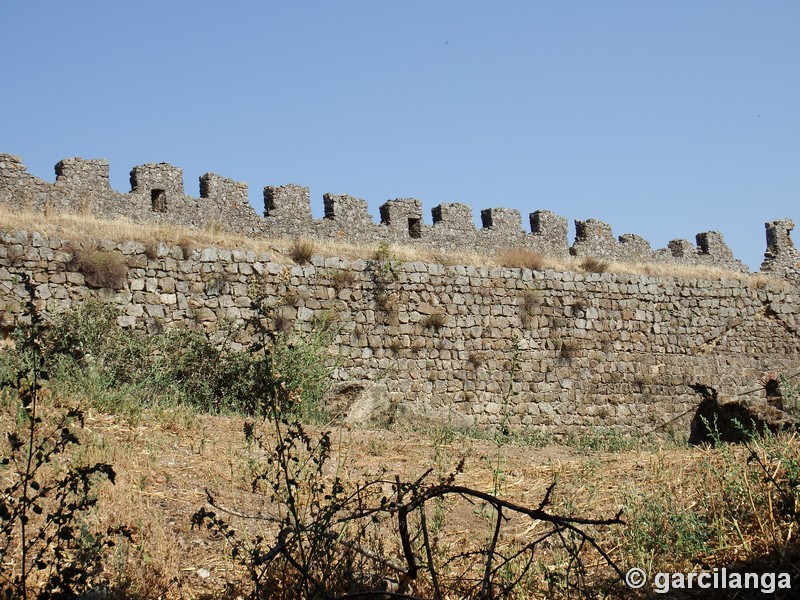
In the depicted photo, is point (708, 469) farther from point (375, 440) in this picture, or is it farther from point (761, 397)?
point (761, 397)

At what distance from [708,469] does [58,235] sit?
8.66m

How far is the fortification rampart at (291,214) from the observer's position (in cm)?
1625

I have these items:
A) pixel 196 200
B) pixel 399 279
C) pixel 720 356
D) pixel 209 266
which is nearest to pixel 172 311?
pixel 209 266

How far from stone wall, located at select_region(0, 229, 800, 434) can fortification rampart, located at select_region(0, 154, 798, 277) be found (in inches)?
22.3

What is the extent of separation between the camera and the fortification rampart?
640 inches

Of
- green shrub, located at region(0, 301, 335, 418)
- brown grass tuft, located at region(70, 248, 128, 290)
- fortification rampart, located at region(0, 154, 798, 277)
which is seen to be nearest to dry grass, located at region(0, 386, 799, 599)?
green shrub, located at region(0, 301, 335, 418)

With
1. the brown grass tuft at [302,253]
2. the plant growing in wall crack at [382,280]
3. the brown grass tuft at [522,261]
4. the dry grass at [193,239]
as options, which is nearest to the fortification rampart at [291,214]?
the dry grass at [193,239]

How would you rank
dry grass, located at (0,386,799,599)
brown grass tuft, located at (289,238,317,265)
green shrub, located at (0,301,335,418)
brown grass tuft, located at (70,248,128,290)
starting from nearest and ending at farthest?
1. dry grass, located at (0,386,799,599)
2. green shrub, located at (0,301,335,418)
3. brown grass tuft, located at (70,248,128,290)
4. brown grass tuft, located at (289,238,317,265)

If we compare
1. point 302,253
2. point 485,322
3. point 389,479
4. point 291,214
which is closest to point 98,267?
point 302,253

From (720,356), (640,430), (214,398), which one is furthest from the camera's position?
(720,356)

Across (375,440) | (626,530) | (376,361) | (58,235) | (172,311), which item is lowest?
(626,530)

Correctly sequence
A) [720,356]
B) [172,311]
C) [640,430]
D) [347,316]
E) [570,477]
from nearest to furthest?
[570,477] < [172,311] < [347,316] < [640,430] < [720,356]

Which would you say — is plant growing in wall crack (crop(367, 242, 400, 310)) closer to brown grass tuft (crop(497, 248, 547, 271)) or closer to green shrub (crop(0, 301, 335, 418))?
green shrub (crop(0, 301, 335, 418))

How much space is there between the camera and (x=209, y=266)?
12.5m
